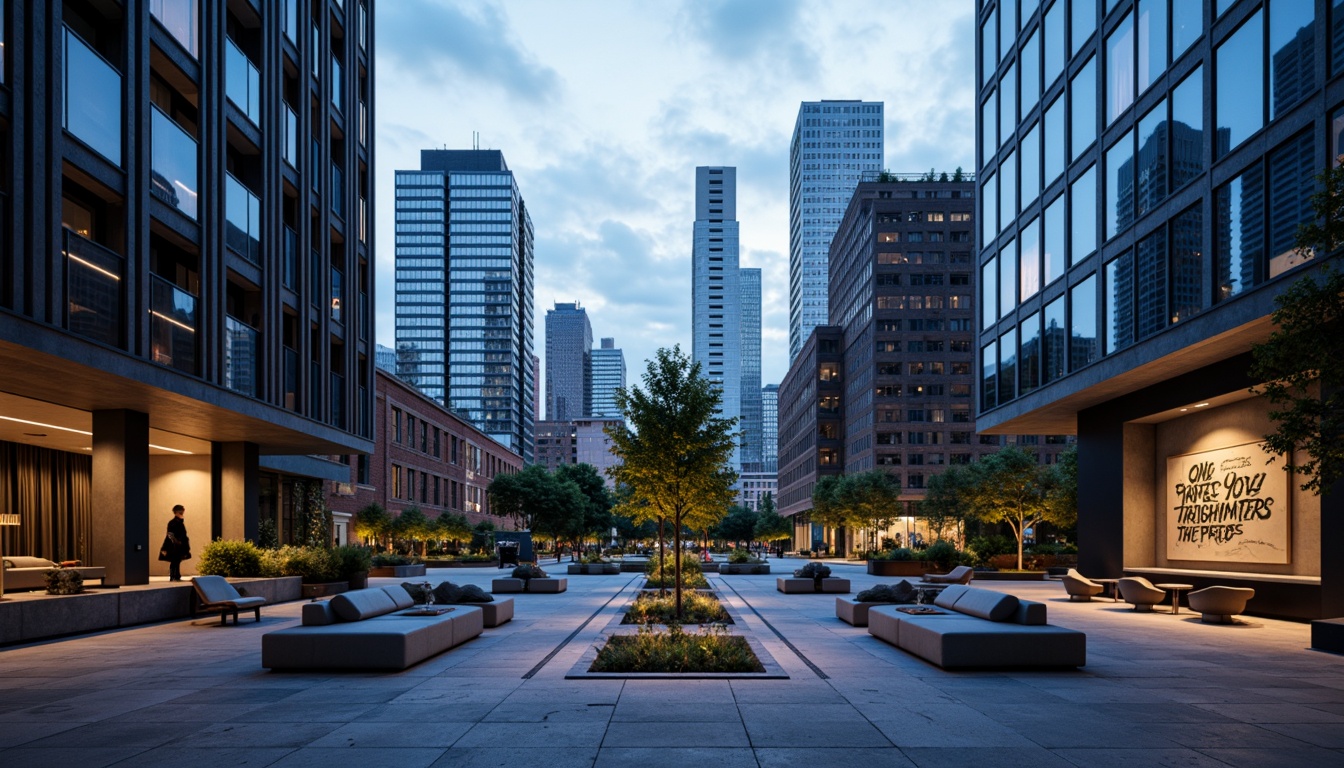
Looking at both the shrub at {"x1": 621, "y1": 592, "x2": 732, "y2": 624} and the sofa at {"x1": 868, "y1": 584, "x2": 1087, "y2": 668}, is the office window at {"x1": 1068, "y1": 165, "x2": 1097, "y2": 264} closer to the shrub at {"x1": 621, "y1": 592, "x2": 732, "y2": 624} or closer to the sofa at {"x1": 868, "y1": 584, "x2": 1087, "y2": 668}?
the shrub at {"x1": 621, "y1": 592, "x2": 732, "y2": 624}

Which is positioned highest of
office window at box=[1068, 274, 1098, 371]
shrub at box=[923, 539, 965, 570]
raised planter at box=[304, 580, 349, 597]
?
office window at box=[1068, 274, 1098, 371]

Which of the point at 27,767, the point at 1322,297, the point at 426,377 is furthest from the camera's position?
the point at 426,377

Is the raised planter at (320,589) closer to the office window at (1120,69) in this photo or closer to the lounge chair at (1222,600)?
the lounge chair at (1222,600)

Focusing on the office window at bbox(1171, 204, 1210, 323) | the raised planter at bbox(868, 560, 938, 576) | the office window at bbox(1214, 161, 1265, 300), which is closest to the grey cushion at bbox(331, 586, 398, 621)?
the office window at bbox(1214, 161, 1265, 300)

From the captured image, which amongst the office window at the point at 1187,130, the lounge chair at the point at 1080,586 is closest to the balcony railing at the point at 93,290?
the lounge chair at the point at 1080,586

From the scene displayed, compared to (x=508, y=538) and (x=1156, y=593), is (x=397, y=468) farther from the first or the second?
(x=1156, y=593)

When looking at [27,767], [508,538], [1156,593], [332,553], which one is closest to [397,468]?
[508,538]

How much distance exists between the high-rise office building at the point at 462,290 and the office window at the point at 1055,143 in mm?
153772

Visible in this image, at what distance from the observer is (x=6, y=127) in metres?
14.5

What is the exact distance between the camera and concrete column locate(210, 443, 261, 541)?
89.6 ft

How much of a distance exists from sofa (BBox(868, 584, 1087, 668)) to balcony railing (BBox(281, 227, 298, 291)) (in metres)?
19.7

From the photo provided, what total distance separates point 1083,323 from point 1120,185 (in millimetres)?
4221

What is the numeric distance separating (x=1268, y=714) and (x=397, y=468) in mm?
54763

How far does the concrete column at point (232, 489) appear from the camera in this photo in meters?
27.3
